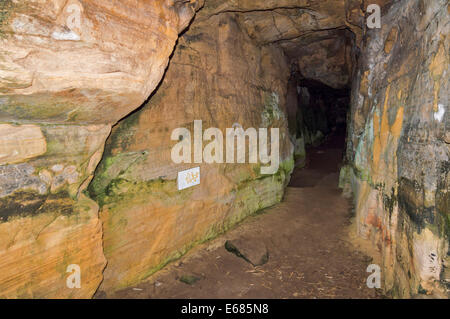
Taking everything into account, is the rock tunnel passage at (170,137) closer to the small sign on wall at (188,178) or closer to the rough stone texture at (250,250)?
the small sign on wall at (188,178)

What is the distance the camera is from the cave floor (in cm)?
410

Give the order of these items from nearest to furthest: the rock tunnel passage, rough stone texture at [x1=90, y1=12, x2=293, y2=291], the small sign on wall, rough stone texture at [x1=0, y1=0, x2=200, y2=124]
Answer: rough stone texture at [x1=0, y1=0, x2=200, y2=124]
the rock tunnel passage
rough stone texture at [x1=90, y1=12, x2=293, y2=291]
the small sign on wall

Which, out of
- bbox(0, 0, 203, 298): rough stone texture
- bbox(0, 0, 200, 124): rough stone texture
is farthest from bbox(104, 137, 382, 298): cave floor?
bbox(0, 0, 200, 124): rough stone texture

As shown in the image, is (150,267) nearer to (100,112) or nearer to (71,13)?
(100,112)

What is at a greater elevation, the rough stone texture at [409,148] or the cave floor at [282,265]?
the rough stone texture at [409,148]

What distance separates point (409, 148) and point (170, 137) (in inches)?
136

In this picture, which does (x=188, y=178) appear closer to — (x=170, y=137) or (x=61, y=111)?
(x=170, y=137)

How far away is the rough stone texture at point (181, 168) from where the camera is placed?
159 inches

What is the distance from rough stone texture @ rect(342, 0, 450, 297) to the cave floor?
0.58m

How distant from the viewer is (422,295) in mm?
2910

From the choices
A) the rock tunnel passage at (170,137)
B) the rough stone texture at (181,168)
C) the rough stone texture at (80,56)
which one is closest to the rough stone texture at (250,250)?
the rock tunnel passage at (170,137)

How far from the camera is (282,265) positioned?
4840mm

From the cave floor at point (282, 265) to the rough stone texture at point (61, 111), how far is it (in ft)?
3.70

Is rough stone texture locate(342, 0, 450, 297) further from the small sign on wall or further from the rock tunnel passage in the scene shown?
the small sign on wall
